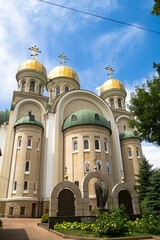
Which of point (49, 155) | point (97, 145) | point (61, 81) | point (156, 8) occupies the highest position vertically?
point (61, 81)

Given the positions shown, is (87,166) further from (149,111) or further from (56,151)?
(149,111)

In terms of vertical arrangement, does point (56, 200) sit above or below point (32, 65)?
below

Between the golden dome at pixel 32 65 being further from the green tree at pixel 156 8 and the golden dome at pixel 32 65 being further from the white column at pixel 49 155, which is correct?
the green tree at pixel 156 8

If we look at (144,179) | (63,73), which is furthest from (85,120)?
(63,73)

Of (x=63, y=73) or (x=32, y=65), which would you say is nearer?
(x=32, y=65)

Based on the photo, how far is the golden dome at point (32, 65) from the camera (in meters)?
29.0

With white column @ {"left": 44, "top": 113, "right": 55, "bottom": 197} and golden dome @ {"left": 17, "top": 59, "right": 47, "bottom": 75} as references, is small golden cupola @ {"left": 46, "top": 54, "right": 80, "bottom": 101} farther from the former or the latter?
white column @ {"left": 44, "top": 113, "right": 55, "bottom": 197}

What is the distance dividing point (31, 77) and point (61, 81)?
5745 mm

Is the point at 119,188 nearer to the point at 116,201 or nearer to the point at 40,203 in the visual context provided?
the point at 116,201

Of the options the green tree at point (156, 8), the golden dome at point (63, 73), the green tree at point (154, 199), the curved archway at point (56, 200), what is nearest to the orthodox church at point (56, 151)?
the curved archway at point (56, 200)

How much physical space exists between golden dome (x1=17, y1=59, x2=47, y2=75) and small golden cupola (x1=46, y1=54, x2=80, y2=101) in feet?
10.6

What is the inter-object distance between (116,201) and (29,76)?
73.7 feet

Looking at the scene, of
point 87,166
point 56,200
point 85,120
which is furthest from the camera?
point 85,120

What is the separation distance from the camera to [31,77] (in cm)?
2859
